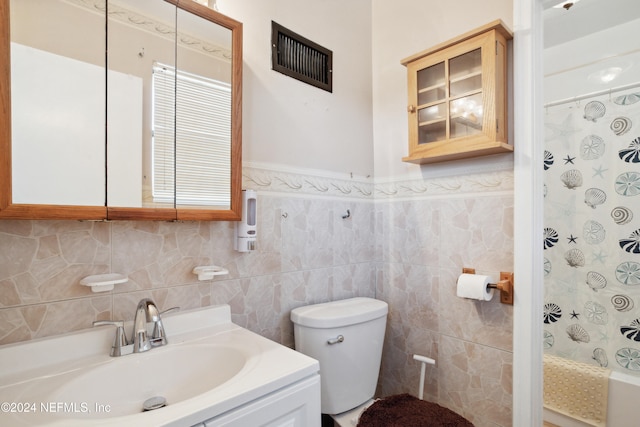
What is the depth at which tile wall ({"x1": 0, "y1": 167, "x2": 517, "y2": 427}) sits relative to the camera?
0.91 metres

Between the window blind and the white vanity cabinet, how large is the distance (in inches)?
25.4

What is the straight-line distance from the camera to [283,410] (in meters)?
0.82

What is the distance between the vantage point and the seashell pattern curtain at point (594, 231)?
1849mm

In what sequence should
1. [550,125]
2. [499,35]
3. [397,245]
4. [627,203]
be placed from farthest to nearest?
[550,125]
[627,203]
[397,245]
[499,35]

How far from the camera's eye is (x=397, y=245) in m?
1.73

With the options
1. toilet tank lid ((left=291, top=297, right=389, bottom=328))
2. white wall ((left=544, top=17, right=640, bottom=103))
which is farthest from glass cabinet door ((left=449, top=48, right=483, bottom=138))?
white wall ((left=544, top=17, right=640, bottom=103))

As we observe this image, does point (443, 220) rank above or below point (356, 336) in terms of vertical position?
above

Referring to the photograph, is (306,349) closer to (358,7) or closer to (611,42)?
(358,7)

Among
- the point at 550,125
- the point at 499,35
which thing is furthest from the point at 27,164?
the point at 550,125

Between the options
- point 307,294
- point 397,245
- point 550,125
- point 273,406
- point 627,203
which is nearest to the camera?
point 273,406

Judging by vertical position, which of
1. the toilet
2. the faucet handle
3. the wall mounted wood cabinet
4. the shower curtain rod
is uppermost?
the shower curtain rod

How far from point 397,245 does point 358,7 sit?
4.33 ft

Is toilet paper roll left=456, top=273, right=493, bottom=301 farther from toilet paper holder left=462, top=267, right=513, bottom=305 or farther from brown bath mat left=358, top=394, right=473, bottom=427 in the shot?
brown bath mat left=358, top=394, right=473, bottom=427

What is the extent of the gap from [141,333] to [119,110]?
0.66 m
